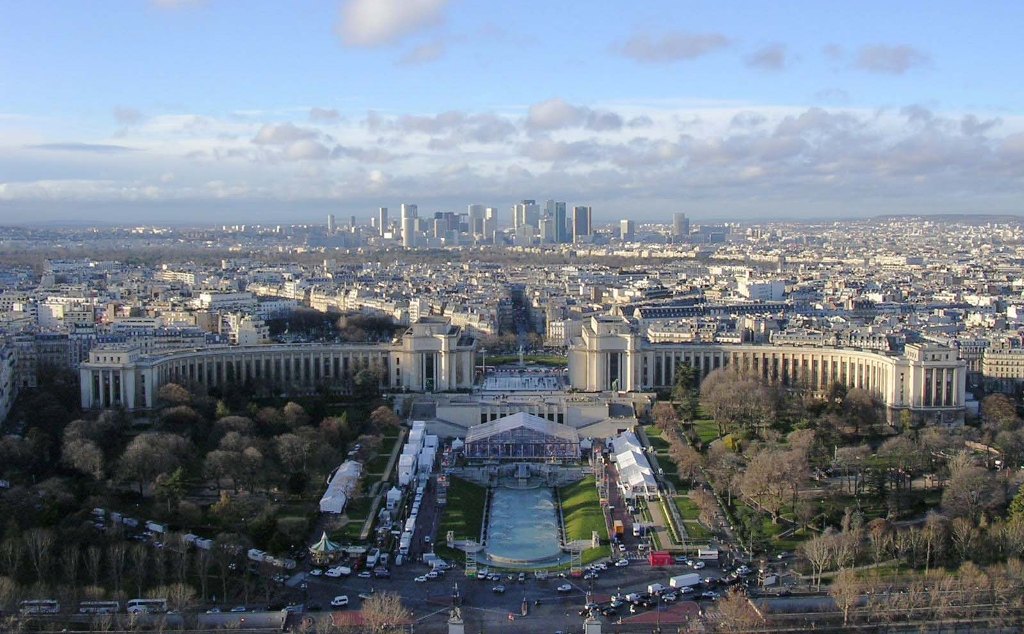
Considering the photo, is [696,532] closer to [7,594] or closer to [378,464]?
[378,464]

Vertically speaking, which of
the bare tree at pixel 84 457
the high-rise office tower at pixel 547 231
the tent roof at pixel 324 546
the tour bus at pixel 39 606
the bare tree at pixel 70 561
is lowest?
the tent roof at pixel 324 546

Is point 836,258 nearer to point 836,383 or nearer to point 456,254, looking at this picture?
point 456,254

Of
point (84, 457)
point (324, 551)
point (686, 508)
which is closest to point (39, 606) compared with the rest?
point (324, 551)

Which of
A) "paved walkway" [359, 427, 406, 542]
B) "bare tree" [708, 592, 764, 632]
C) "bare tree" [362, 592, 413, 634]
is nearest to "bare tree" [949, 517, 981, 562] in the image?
"bare tree" [708, 592, 764, 632]

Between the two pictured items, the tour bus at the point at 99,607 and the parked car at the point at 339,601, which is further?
the parked car at the point at 339,601

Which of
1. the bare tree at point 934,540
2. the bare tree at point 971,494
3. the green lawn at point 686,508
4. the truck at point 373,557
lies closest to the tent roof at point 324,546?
the truck at point 373,557

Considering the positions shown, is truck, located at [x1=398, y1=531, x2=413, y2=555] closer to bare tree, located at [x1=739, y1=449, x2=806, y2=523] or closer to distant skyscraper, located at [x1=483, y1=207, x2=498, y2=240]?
bare tree, located at [x1=739, y1=449, x2=806, y2=523]

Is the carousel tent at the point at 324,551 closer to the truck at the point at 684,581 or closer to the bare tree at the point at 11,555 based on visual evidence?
the bare tree at the point at 11,555
